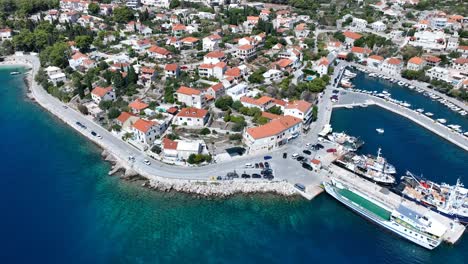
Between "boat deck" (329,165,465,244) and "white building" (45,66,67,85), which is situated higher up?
"white building" (45,66,67,85)

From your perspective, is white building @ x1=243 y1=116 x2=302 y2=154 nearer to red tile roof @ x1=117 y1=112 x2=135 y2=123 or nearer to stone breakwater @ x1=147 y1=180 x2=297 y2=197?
stone breakwater @ x1=147 y1=180 x2=297 y2=197

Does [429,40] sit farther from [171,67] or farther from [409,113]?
[171,67]

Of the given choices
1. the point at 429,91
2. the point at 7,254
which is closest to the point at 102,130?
the point at 7,254

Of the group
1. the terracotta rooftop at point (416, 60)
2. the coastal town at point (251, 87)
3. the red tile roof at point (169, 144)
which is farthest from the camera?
the terracotta rooftop at point (416, 60)

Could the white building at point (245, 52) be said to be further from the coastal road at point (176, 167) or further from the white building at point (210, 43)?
the coastal road at point (176, 167)

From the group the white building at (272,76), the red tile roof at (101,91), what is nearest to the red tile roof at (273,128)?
the white building at (272,76)

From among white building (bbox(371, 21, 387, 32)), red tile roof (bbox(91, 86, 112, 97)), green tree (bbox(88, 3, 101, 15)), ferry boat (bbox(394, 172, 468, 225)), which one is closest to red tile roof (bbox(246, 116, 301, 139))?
ferry boat (bbox(394, 172, 468, 225))

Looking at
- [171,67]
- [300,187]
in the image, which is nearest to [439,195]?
[300,187]
